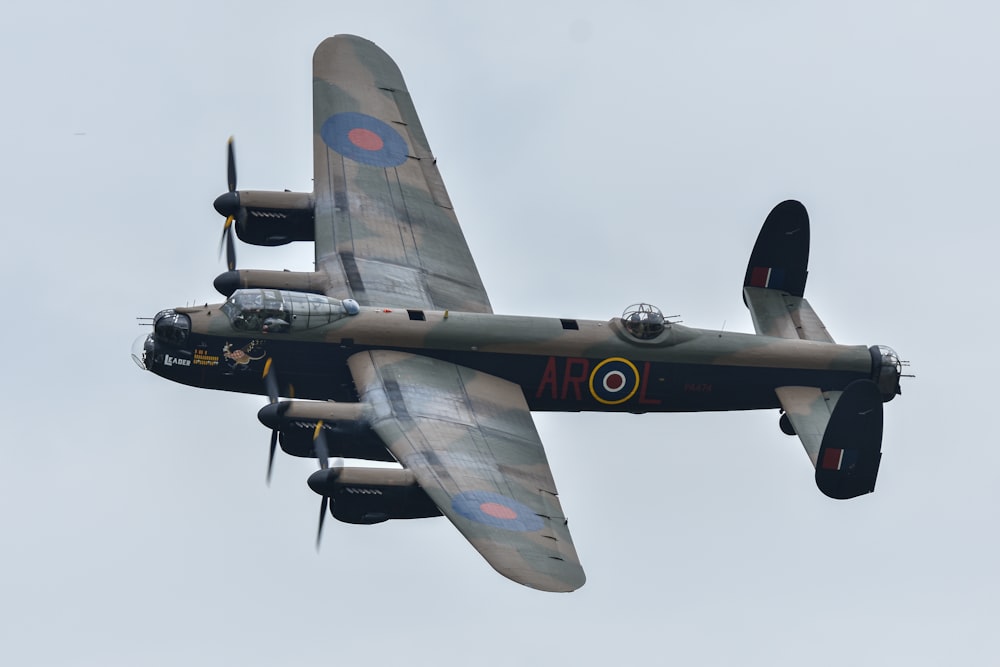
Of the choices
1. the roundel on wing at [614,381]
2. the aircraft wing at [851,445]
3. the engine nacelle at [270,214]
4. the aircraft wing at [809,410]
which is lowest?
the aircraft wing at [851,445]

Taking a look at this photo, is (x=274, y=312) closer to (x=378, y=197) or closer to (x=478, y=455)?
(x=478, y=455)

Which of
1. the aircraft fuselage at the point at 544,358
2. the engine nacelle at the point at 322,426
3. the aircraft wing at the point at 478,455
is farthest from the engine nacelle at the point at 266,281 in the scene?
the engine nacelle at the point at 322,426

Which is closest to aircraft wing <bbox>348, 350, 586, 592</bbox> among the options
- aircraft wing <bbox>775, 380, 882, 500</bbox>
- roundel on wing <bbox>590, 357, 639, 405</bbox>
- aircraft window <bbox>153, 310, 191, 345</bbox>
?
roundel on wing <bbox>590, 357, 639, 405</bbox>

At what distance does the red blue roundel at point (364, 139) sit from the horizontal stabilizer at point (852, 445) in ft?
53.6

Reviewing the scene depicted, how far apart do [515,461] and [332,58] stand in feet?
58.0

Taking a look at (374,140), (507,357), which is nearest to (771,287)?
(507,357)

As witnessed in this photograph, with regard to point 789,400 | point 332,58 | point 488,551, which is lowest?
point 488,551

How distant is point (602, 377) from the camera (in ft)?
198

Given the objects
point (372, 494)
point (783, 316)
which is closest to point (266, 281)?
point (372, 494)

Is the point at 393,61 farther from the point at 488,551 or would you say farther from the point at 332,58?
the point at 488,551

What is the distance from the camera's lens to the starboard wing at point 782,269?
62719 millimetres

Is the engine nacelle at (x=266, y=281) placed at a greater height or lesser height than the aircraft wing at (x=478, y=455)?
greater

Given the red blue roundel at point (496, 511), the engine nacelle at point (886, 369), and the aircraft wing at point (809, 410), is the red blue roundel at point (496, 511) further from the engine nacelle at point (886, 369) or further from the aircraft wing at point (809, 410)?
the engine nacelle at point (886, 369)

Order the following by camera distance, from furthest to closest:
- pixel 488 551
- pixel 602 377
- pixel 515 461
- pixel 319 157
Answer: pixel 319 157, pixel 602 377, pixel 515 461, pixel 488 551
